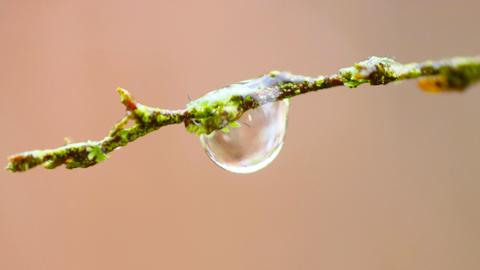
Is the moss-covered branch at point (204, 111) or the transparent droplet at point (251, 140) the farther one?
the transparent droplet at point (251, 140)

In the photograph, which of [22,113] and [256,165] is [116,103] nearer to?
[22,113]

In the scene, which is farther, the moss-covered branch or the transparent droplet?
the transparent droplet

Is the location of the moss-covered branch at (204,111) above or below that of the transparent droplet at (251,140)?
below

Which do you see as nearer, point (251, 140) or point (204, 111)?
point (204, 111)

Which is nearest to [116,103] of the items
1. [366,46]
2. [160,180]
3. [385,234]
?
[160,180]

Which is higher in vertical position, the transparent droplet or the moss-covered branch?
the transparent droplet
